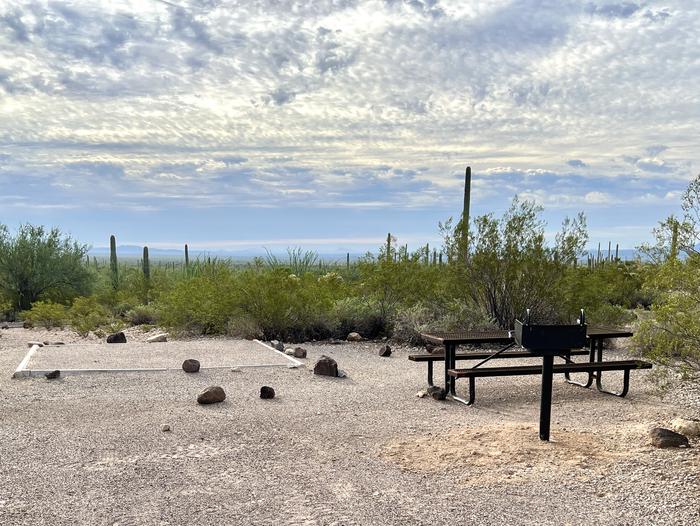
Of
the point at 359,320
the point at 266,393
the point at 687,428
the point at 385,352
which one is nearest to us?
the point at 687,428

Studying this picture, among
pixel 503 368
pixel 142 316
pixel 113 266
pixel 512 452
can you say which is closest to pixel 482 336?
pixel 503 368

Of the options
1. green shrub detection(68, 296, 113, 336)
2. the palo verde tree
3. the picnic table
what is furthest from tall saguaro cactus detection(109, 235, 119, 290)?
the picnic table

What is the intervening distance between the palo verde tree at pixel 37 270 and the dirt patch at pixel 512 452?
634 inches

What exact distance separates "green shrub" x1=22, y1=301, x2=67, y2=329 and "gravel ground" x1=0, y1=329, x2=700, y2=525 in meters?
7.13

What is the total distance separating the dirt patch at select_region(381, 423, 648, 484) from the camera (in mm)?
4832

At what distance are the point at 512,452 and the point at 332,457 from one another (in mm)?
1386

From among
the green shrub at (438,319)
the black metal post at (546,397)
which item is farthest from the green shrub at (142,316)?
the black metal post at (546,397)

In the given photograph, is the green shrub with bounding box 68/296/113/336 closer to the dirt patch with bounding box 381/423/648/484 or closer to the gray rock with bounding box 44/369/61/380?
the gray rock with bounding box 44/369/61/380

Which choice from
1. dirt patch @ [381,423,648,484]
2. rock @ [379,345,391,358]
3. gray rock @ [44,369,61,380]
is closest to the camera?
dirt patch @ [381,423,648,484]

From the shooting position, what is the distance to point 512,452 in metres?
5.23

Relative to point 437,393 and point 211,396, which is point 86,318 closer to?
point 211,396

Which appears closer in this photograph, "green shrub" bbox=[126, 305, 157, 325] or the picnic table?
the picnic table

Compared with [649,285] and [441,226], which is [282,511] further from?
[441,226]

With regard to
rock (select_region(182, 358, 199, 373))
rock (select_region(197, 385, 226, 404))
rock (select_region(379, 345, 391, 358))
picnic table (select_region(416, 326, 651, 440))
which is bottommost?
rock (select_region(379, 345, 391, 358))
